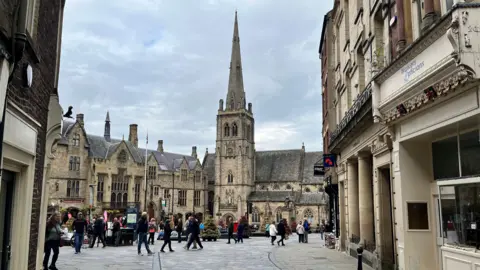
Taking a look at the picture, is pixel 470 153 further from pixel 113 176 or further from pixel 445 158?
pixel 113 176

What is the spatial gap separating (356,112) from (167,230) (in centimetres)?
1113

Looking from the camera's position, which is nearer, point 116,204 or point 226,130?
point 116,204

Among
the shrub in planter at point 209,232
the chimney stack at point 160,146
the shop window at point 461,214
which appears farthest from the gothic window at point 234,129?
the shop window at point 461,214


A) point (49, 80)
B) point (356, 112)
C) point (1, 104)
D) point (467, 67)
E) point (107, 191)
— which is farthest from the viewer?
point (107, 191)

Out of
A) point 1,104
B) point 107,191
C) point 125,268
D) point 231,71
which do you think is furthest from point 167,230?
point 231,71

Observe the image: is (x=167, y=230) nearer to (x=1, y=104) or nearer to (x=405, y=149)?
(x=405, y=149)

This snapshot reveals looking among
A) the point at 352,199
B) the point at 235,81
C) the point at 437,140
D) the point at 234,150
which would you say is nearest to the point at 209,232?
the point at 352,199

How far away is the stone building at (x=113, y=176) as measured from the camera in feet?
175

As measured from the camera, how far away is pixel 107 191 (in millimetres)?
58281

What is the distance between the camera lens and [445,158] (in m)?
9.37

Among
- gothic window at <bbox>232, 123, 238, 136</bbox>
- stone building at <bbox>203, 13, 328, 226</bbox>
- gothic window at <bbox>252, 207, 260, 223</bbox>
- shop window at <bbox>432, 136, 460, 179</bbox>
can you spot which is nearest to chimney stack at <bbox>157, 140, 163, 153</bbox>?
stone building at <bbox>203, 13, 328, 226</bbox>

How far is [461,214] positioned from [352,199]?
998 centimetres

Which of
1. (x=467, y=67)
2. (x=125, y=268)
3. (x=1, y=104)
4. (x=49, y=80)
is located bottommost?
(x=125, y=268)

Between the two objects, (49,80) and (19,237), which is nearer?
(19,237)
